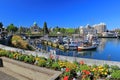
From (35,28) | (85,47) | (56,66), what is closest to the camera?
(56,66)

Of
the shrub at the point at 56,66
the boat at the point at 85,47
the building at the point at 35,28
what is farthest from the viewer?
the building at the point at 35,28

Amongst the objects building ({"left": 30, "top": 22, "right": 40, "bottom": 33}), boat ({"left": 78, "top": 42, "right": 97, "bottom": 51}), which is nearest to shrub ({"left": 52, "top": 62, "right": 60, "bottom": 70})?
boat ({"left": 78, "top": 42, "right": 97, "bottom": 51})

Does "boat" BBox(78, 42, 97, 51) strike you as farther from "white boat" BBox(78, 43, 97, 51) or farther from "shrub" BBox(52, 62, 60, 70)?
"shrub" BBox(52, 62, 60, 70)

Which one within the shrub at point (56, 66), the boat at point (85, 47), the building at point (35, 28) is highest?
the building at point (35, 28)

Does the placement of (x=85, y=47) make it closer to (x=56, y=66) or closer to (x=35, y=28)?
(x=56, y=66)

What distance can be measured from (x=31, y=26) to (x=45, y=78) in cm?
18314

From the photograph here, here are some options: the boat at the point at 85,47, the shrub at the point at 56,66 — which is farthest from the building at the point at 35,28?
the shrub at the point at 56,66

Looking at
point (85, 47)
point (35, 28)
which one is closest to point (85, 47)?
point (85, 47)

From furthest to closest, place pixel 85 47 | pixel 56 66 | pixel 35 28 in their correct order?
pixel 35 28, pixel 85 47, pixel 56 66

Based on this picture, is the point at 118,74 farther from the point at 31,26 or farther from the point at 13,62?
the point at 31,26

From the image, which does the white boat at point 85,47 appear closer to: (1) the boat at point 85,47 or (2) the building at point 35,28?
(1) the boat at point 85,47

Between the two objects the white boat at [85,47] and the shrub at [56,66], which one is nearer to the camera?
the shrub at [56,66]

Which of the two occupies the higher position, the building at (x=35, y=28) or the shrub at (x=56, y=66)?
the building at (x=35, y=28)

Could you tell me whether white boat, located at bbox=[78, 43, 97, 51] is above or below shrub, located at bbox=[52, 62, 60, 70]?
below
